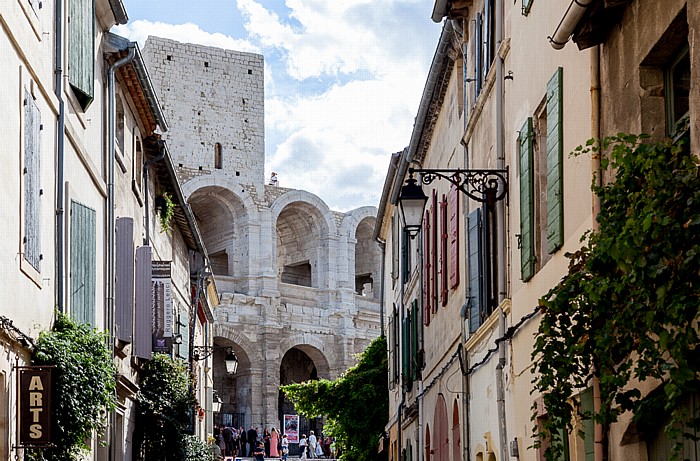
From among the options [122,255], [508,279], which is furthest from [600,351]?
[122,255]

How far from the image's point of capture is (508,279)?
1245cm

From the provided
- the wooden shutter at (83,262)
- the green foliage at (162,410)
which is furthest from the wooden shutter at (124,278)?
the green foliage at (162,410)

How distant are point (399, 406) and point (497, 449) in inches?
511

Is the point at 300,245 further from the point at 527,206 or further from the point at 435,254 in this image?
the point at 527,206

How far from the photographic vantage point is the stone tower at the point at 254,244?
51938 millimetres

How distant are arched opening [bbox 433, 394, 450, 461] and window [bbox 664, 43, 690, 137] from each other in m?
11.0

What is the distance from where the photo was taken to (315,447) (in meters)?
44.3

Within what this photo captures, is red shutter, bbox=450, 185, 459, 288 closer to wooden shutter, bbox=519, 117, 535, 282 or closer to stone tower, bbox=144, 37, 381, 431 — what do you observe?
wooden shutter, bbox=519, 117, 535, 282

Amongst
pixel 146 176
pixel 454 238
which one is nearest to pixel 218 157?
pixel 146 176

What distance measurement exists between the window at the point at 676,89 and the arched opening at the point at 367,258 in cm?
5242

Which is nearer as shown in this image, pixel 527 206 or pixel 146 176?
pixel 527 206

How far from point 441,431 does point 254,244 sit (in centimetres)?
3447

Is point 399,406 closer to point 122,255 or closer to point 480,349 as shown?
point 122,255

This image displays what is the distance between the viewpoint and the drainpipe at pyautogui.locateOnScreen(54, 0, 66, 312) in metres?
13.7
